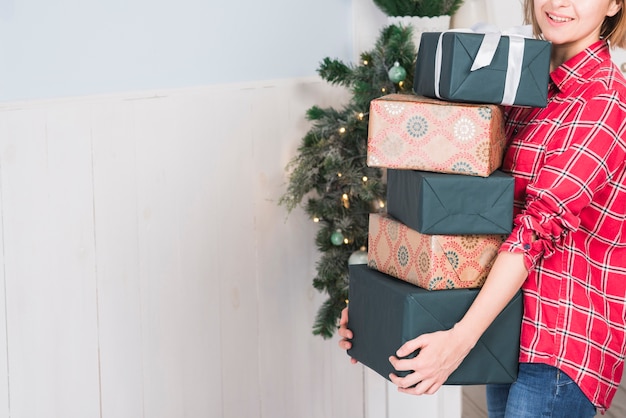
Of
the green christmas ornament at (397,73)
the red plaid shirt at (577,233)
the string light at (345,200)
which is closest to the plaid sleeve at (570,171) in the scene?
the red plaid shirt at (577,233)

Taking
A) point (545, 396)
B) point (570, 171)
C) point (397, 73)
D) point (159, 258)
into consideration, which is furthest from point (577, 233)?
point (159, 258)

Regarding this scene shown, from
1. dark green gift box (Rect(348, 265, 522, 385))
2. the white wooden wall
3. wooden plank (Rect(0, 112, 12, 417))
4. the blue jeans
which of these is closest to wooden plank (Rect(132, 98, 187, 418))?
the white wooden wall

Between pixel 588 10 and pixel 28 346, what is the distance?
128cm

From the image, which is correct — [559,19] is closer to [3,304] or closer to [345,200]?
[345,200]

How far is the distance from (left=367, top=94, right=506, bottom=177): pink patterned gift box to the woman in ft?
0.30

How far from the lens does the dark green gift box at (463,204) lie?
4.33 feet

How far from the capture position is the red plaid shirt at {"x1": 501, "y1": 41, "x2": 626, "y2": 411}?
1282mm

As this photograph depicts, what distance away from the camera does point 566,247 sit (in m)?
1.37

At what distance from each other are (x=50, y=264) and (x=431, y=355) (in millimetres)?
863

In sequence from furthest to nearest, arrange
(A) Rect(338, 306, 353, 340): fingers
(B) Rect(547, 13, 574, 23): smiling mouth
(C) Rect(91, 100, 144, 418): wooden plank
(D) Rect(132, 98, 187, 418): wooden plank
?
1. (D) Rect(132, 98, 187, 418): wooden plank
2. (C) Rect(91, 100, 144, 418): wooden plank
3. (A) Rect(338, 306, 353, 340): fingers
4. (B) Rect(547, 13, 574, 23): smiling mouth

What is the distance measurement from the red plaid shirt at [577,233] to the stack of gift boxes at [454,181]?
4 cm

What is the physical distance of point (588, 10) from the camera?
1.41m

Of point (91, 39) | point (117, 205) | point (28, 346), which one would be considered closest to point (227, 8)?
point (91, 39)

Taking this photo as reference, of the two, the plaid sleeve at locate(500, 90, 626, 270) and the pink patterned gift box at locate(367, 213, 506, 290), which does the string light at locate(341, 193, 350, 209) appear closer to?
the pink patterned gift box at locate(367, 213, 506, 290)
